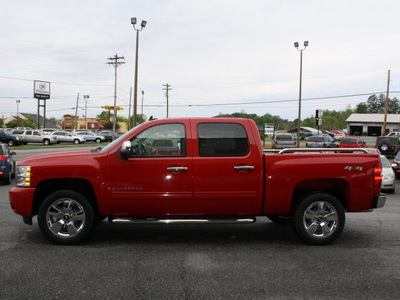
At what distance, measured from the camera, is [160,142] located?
216 inches

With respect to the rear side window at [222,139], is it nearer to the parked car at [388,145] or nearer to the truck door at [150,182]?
the truck door at [150,182]

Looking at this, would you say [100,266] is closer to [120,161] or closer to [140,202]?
[140,202]

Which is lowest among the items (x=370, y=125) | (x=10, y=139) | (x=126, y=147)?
(x=10, y=139)

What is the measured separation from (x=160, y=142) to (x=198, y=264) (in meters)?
1.80

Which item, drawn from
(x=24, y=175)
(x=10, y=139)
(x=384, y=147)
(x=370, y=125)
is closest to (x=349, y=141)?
(x=384, y=147)

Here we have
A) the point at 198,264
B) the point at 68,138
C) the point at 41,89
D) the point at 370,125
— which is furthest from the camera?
the point at 41,89

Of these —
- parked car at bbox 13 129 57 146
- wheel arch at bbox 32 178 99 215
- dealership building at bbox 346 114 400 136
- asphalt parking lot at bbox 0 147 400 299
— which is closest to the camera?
asphalt parking lot at bbox 0 147 400 299

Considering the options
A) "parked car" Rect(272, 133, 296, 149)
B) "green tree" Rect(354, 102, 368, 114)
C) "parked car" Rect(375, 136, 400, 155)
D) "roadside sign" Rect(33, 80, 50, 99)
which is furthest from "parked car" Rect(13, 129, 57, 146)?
"green tree" Rect(354, 102, 368, 114)

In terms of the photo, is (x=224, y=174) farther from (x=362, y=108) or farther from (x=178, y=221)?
(x=362, y=108)

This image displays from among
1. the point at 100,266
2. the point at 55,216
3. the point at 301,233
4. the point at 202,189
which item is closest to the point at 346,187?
the point at 301,233

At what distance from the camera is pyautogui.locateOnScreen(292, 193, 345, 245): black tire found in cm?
556

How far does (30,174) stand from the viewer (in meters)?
5.33

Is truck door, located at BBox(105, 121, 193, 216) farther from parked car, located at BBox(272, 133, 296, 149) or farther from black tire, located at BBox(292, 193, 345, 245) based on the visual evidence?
parked car, located at BBox(272, 133, 296, 149)

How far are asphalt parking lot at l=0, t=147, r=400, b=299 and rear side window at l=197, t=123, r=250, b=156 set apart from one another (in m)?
1.39
